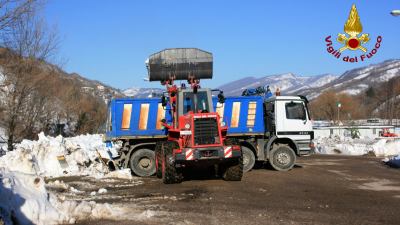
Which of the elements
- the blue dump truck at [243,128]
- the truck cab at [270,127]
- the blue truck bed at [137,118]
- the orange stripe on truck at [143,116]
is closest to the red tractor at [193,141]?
the blue truck bed at [137,118]

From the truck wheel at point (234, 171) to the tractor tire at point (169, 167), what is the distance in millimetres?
1488

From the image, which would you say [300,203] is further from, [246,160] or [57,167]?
[57,167]

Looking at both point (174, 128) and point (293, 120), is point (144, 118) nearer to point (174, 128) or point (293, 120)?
point (174, 128)

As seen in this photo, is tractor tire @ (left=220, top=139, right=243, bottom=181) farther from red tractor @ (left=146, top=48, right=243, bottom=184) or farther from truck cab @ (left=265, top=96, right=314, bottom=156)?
truck cab @ (left=265, top=96, right=314, bottom=156)

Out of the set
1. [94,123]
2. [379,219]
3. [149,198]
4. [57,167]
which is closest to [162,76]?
[57,167]

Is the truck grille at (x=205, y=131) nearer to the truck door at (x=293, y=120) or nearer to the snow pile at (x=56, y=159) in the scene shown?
the snow pile at (x=56, y=159)

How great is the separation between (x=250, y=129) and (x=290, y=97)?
2.18 metres

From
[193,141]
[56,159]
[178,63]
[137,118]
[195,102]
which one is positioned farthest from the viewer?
[178,63]

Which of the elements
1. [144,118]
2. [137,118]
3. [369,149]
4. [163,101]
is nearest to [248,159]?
[163,101]

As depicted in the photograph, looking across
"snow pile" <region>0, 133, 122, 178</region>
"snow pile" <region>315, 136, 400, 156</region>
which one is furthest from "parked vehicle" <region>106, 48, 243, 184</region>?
"snow pile" <region>315, 136, 400, 156</region>

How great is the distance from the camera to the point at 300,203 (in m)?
11.2

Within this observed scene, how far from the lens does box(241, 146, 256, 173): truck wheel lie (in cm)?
1894

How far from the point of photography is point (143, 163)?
→ 18.4 meters

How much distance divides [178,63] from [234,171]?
6.36 meters
